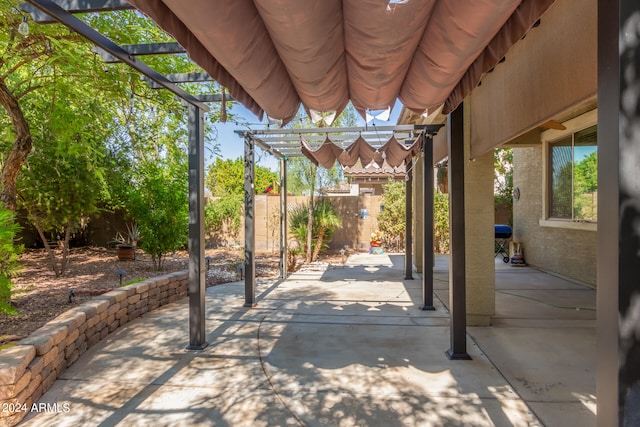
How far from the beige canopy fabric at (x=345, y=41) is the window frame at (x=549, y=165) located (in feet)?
16.8

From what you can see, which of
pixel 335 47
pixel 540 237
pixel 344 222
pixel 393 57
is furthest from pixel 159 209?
pixel 540 237

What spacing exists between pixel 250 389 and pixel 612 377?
256cm

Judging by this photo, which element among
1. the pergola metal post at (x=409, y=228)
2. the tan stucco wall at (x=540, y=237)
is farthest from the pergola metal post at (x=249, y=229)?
the tan stucco wall at (x=540, y=237)

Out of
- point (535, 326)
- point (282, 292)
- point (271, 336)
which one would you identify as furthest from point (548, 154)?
point (271, 336)

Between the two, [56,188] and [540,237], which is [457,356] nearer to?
[540,237]

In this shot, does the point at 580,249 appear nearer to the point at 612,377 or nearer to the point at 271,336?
the point at 271,336

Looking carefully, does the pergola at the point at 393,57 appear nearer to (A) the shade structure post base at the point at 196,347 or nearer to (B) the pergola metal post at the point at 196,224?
(B) the pergola metal post at the point at 196,224

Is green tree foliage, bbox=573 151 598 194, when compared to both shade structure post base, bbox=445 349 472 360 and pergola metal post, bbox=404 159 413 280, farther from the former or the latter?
shade structure post base, bbox=445 349 472 360

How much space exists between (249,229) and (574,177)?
6.08m

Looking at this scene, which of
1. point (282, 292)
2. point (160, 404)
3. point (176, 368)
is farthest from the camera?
point (282, 292)

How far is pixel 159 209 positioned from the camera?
7121 mm

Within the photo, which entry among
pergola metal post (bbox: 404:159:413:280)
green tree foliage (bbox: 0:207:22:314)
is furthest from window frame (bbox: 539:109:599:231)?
green tree foliage (bbox: 0:207:22:314)

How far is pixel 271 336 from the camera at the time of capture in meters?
4.30

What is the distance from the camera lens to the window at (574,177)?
641 centimetres
